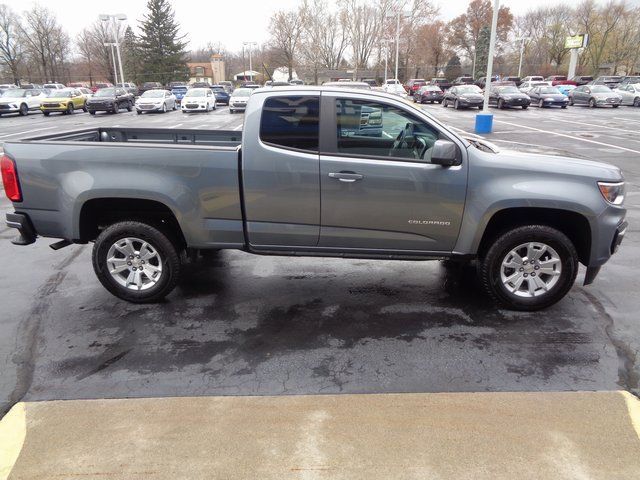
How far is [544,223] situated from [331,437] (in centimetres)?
285

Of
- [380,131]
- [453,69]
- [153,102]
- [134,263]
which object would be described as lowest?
[134,263]

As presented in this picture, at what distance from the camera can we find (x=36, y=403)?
3.16 m

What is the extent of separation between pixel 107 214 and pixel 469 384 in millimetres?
3555

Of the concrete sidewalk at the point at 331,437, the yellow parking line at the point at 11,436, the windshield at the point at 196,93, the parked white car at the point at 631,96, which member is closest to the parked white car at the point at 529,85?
the parked white car at the point at 631,96

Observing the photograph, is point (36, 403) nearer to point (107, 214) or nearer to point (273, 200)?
point (107, 214)

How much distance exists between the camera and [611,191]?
4137 millimetres

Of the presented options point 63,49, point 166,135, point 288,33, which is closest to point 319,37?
point 288,33

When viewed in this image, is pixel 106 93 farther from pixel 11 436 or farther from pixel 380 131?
pixel 11 436

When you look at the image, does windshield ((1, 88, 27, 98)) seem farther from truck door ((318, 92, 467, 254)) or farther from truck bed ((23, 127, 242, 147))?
truck door ((318, 92, 467, 254))

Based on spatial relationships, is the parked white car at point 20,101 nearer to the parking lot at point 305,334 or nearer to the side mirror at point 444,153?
the parking lot at point 305,334

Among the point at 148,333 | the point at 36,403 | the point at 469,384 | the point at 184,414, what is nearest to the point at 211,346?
the point at 148,333

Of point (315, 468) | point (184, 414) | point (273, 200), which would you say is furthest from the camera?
point (273, 200)

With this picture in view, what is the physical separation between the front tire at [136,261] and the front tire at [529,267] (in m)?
2.90

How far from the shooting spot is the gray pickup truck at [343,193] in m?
4.14
